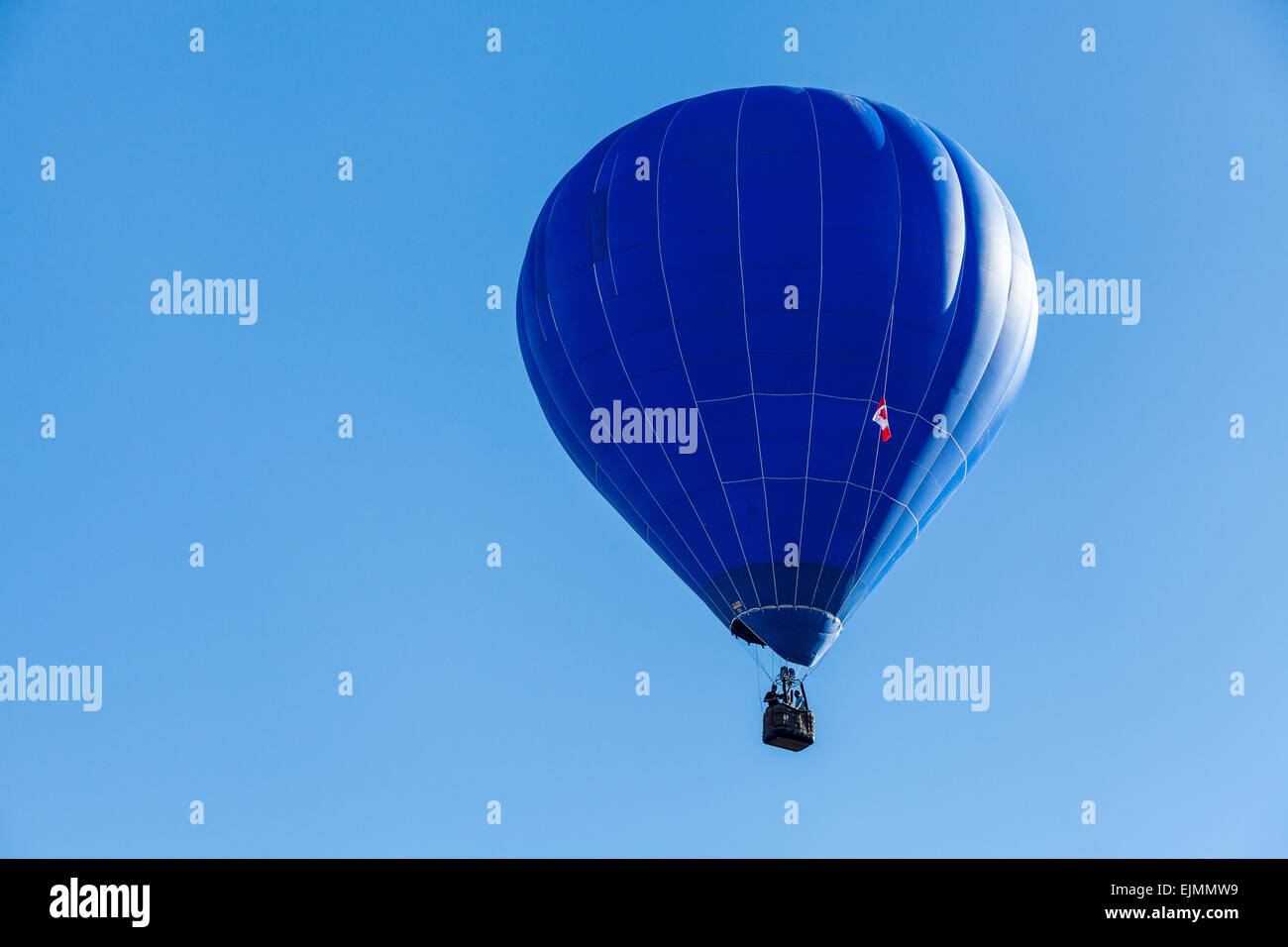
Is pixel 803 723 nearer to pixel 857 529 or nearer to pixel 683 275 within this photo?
pixel 857 529

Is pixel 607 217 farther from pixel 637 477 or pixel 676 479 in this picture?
pixel 676 479

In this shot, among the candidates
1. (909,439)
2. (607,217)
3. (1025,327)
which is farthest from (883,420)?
(607,217)

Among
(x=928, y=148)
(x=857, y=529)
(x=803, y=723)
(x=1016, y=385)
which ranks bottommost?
(x=803, y=723)

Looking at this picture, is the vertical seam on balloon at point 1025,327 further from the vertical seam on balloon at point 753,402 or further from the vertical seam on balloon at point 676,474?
the vertical seam on balloon at point 676,474

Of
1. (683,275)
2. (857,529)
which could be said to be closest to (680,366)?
(683,275)

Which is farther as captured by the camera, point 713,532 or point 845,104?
point 845,104

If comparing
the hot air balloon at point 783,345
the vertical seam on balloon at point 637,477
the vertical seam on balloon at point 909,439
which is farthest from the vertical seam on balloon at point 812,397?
the vertical seam on balloon at point 637,477

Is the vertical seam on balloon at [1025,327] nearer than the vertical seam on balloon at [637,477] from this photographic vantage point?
No
